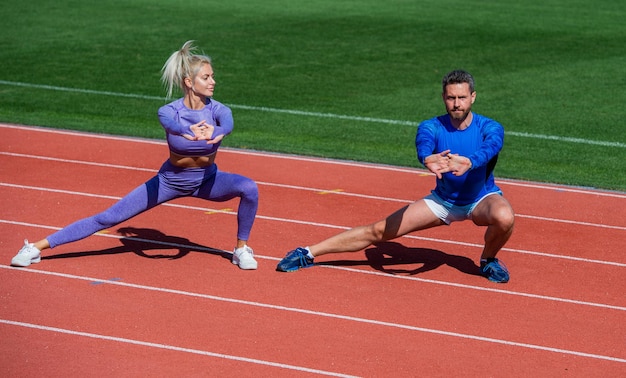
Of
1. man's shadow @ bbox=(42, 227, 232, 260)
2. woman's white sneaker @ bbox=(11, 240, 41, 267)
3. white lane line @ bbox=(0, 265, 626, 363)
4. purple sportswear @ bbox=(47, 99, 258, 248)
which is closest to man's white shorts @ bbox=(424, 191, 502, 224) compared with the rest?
white lane line @ bbox=(0, 265, 626, 363)

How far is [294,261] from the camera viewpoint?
8.97 m

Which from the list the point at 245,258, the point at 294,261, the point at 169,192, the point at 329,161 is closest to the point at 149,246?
the point at 169,192

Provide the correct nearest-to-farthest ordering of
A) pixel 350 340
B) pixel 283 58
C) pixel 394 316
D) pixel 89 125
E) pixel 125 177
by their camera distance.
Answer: pixel 350 340
pixel 394 316
pixel 125 177
pixel 89 125
pixel 283 58

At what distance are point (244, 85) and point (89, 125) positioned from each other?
13.8ft

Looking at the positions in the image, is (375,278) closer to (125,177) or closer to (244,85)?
(125,177)

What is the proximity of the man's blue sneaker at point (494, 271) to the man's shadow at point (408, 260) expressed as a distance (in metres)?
0.14

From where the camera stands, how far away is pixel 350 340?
7410 mm

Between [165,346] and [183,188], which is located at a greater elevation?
[183,188]

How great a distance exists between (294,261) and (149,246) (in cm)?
147

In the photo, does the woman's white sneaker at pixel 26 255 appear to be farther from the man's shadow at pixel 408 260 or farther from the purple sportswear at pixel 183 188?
the man's shadow at pixel 408 260

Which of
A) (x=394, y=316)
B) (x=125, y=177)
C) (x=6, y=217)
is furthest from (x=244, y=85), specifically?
(x=394, y=316)

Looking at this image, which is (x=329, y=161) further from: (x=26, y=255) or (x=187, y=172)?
(x=26, y=255)

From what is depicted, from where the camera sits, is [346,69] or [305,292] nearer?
A: [305,292]

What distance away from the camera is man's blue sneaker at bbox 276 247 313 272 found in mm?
8953
